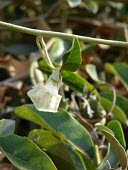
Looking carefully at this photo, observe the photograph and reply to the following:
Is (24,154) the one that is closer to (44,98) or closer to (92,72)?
A: (44,98)

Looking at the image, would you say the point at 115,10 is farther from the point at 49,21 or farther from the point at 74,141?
the point at 74,141

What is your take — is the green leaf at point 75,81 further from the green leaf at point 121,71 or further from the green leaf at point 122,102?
the green leaf at point 121,71

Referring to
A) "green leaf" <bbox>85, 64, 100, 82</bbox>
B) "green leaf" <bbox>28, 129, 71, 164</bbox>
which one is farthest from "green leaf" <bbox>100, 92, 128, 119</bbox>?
"green leaf" <bbox>28, 129, 71, 164</bbox>

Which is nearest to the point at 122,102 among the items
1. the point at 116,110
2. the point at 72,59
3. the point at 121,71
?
the point at 116,110

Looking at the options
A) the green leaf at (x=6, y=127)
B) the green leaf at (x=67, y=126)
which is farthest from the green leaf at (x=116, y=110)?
the green leaf at (x=6, y=127)

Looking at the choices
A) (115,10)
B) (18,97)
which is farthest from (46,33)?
(115,10)

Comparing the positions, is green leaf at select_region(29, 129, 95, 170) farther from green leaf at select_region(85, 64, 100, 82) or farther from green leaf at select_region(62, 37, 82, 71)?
green leaf at select_region(85, 64, 100, 82)
